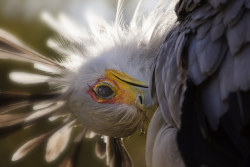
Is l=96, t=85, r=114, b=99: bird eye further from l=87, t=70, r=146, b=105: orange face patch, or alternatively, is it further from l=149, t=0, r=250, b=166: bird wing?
l=149, t=0, r=250, b=166: bird wing

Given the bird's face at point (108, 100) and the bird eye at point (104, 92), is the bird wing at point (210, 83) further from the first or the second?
the bird eye at point (104, 92)

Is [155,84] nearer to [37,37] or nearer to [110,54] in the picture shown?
[110,54]

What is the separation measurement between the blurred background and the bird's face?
0.76 ft

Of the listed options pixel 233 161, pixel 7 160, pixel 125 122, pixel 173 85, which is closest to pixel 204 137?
pixel 233 161

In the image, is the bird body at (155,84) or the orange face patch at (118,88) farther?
the orange face patch at (118,88)

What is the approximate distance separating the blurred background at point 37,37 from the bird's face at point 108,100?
0.76 feet

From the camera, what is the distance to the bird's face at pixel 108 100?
84.3 inches

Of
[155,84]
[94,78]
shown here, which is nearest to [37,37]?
[94,78]

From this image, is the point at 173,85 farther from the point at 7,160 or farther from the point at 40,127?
the point at 7,160

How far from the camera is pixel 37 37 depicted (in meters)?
3.64

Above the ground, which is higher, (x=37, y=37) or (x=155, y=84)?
(x=37, y=37)

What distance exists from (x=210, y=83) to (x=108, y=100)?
913 mm

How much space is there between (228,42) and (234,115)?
26 cm

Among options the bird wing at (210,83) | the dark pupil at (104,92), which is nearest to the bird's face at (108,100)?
the dark pupil at (104,92)
